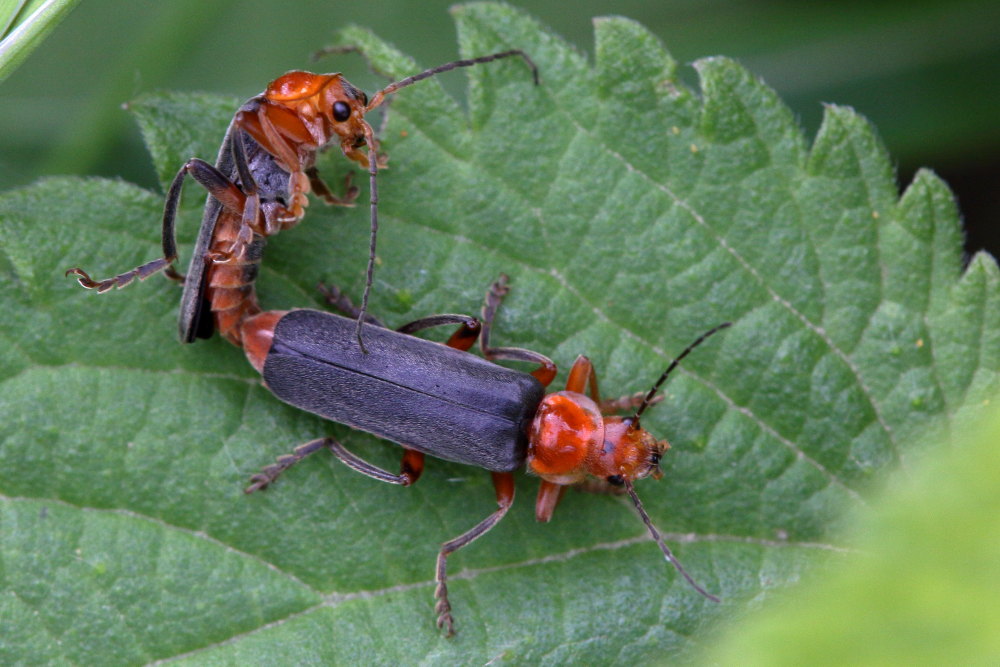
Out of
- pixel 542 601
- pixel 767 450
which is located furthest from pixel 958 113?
pixel 542 601

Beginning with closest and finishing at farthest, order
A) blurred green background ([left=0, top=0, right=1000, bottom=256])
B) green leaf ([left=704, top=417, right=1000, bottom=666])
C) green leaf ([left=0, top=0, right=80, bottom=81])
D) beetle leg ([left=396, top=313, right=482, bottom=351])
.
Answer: green leaf ([left=704, top=417, right=1000, bottom=666]) < green leaf ([left=0, top=0, right=80, bottom=81]) < beetle leg ([left=396, top=313, right=482, bottom=351]) < blurred green background ([left=0, top=0, right=1000, bottom=256])

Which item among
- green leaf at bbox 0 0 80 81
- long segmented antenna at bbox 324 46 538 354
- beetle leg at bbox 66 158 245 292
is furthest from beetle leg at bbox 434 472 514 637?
green leaf at bbox 0 0 80 81

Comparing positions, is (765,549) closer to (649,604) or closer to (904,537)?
(649,604)

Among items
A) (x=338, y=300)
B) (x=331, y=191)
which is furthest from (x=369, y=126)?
(x=338, y=300)

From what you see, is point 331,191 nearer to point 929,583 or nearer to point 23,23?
point 23,23

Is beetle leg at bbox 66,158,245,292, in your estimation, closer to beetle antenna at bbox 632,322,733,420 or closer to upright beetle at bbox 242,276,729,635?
upright beetle at bbox 242,276,729,635
